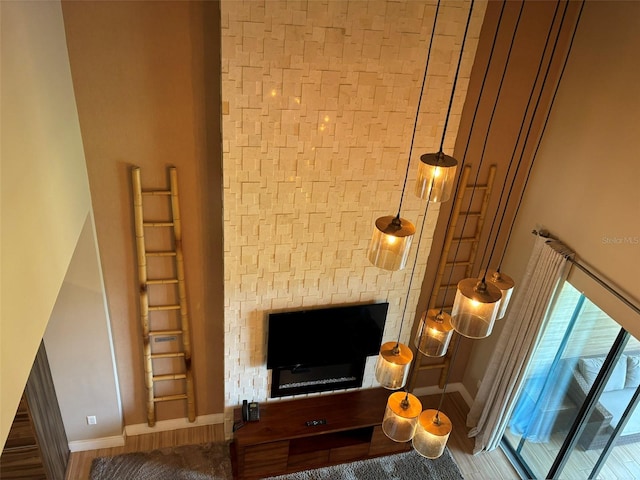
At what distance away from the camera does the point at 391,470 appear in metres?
5.04

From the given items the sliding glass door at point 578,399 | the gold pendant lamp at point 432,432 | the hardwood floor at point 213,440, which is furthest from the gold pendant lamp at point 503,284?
the hardwood floor at point 213,440

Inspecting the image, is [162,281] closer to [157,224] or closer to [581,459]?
[157,224]

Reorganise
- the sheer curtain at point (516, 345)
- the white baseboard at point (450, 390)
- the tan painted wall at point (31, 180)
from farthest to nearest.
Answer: the white baseboard at point (450, 390)
the sheer curtain at point (516, 345)
the tan painted wall at point (31, 180)

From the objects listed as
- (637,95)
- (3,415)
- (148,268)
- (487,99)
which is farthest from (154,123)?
(637,95)

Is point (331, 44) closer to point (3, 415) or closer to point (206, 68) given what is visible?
point (206, 68)

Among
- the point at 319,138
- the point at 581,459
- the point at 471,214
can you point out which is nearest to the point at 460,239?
the point at 471,214

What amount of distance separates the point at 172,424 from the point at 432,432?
10.3 feet

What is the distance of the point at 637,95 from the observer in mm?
3549

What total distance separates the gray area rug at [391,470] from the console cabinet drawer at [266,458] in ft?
0.34

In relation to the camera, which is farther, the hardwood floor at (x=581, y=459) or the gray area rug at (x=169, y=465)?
the gray area rug at (x=169, y=465)

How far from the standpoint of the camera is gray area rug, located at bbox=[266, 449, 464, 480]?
16.2ft

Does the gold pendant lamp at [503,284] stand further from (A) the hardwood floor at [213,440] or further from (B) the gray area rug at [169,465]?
(B) the gray area rug at [169,465]

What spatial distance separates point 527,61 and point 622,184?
1.29 metres

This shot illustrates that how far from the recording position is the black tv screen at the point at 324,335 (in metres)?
4.58
